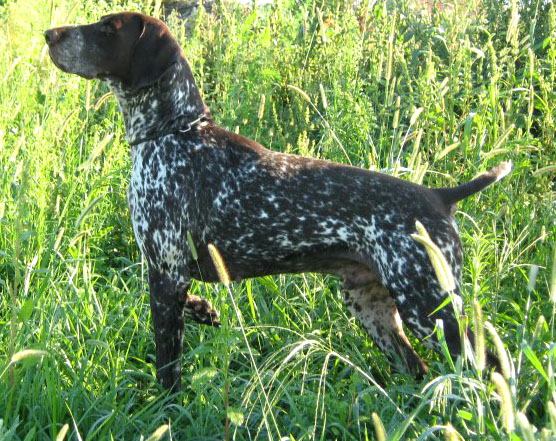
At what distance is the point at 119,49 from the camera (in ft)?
13.4

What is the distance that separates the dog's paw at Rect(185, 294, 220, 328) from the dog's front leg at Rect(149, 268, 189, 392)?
0.52 feet

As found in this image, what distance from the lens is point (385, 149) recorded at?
229 inches

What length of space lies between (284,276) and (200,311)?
2.15ft

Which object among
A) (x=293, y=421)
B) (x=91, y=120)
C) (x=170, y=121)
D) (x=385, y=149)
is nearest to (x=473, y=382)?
(x=293, y=421)

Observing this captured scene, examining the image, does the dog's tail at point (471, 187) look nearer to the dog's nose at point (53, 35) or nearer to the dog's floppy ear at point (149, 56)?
the dog's floppy ear at point (149, 56)

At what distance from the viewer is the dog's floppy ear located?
4059 mm

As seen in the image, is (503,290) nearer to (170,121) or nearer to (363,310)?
(363,310)

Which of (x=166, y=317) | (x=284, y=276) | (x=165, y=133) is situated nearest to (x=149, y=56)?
(x=165, y=133)

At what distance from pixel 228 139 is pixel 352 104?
1.45 metres

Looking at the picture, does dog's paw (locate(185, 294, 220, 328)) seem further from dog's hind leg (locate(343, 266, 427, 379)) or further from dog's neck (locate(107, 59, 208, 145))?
dog's neck (locate(107, 59, 208, 145))

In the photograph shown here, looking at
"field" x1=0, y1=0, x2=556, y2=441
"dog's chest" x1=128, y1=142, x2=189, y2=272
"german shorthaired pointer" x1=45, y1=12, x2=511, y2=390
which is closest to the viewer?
"field" x1=0, y1=0, x2=556, y2=441

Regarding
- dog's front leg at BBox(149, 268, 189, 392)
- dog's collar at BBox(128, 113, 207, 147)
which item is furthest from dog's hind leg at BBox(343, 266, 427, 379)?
dog's collar at BBox(128, 113, 207, 147)

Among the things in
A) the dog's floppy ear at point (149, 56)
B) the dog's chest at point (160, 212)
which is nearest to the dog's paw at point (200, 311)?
the dog's chest at point (160, 212)

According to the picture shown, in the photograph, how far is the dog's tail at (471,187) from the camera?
12.4 ft
